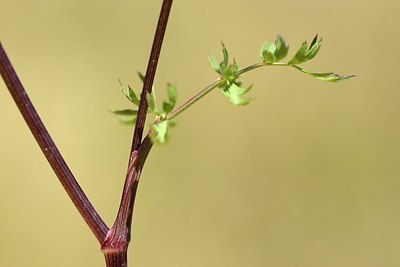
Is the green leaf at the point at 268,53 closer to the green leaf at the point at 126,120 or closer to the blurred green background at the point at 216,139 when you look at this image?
the green leaf at the point at 126,120

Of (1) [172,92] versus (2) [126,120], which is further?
(2) [126,120]

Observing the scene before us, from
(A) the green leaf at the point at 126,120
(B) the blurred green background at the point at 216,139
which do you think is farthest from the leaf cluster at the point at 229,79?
(B) the blurred green background at the point at 216,139

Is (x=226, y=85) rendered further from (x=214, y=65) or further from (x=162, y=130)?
(x=162, y=130)

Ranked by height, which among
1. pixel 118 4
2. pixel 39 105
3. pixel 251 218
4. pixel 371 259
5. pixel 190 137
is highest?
pixel 118 4

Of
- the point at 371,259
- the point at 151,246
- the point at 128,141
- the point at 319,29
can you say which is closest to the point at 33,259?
the point at 151,246

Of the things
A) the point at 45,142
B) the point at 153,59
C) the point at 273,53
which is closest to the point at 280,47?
the point at 273,53

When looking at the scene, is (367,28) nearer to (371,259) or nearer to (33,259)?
(371,259)

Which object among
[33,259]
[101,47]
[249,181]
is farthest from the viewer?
[101,47]
